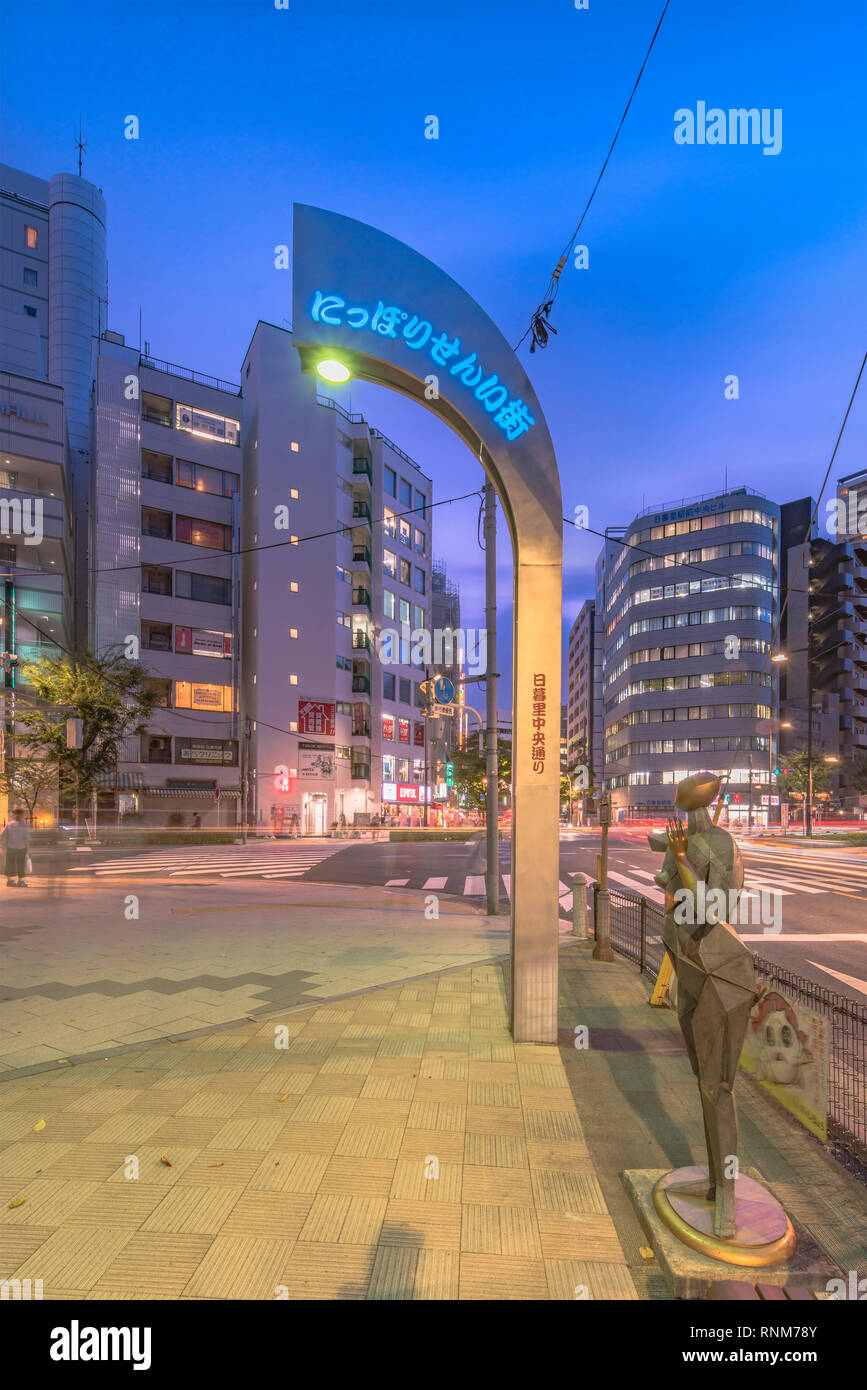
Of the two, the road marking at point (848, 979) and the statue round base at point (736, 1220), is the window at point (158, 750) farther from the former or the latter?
the statue round base at point (736, 1220)

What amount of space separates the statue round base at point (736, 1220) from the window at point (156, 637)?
4303 centimetres

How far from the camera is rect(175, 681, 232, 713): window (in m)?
42.1

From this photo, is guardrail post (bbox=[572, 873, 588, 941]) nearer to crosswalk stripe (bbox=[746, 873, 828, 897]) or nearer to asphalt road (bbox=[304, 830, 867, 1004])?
asphalt road (bbox=[304, 830, 867, 1004])

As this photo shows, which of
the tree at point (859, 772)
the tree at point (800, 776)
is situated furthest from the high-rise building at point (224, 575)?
the tree at point (859, 772)

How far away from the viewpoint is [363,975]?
8719 millimetres

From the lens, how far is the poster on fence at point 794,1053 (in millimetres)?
4227

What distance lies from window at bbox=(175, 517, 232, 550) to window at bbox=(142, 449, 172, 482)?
2949mm

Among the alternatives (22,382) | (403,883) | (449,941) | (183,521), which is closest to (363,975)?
(449,941)

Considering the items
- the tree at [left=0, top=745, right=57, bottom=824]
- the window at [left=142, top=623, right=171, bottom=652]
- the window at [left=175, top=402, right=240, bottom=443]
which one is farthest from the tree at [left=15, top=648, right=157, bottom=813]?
the window at [left=175, top=402, right=240, bottom=443]

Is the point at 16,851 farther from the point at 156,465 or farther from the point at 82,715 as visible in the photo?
the point at 156,465

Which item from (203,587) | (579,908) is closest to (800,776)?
(203,587)
